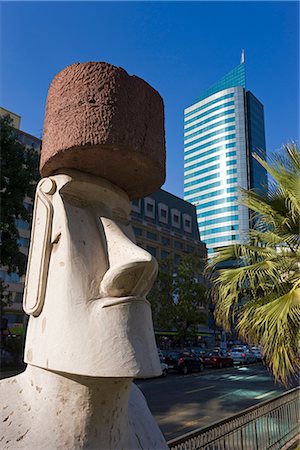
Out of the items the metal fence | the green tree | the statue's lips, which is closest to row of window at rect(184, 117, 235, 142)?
the green tree

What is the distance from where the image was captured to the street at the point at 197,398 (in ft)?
29.6

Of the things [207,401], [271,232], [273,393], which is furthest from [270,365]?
[273,393]

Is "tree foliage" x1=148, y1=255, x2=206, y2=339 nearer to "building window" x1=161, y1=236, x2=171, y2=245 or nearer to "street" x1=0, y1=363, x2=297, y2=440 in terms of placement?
"street" x1=0, y1=363, x2=297, y2=440

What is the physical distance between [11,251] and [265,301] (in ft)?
35.0

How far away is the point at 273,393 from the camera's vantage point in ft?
45.5

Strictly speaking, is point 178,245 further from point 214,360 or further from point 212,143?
point 212,143

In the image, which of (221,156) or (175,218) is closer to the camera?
(175,218)

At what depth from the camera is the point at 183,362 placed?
19766 millimetres

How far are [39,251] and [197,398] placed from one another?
11834 millimetres

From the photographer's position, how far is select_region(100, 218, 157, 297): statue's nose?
5.10ft

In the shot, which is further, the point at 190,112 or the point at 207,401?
the point at 190,112

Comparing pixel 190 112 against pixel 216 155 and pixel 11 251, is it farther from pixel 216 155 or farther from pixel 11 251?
pixel 11 251

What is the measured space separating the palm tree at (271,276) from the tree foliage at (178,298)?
20.6 meters

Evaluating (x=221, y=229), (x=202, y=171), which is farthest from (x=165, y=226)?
(x=202, y=171)
